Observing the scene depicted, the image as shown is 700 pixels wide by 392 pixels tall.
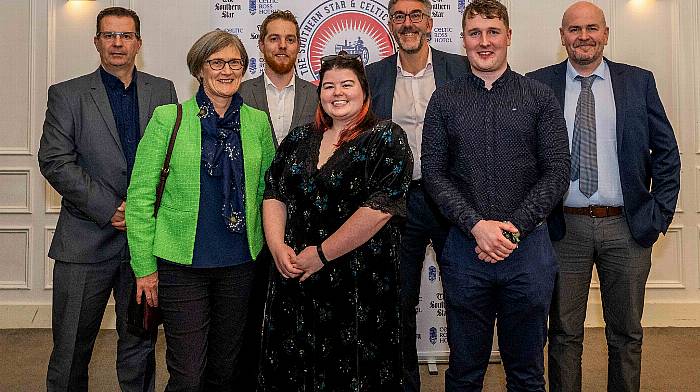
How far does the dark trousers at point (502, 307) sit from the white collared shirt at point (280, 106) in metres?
0.94

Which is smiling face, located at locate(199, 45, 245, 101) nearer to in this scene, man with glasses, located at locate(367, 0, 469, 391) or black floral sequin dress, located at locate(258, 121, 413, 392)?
black floral sequin dress, located at locate(258, 121, 413, 392)

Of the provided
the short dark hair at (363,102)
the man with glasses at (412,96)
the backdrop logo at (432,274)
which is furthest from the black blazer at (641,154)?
the backdrop logo at (432,274)

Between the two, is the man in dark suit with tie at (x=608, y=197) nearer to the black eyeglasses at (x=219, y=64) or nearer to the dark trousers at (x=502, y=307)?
the dark trousers at (x=502, y=307)

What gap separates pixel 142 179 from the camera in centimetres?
225

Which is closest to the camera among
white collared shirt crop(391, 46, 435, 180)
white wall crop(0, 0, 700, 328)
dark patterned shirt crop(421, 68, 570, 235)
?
dark patterned shirt crop(421, 68, 570, 235)

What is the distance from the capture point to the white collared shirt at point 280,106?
9.48 ft

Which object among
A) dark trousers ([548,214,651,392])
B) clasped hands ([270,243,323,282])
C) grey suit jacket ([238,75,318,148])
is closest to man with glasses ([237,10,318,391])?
grey suit jacket ([238,75,318,148])

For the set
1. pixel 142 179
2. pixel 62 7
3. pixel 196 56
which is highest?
pixel 62 7

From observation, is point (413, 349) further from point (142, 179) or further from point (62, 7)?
point (62, 7)

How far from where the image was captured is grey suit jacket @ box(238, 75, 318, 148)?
282 cm

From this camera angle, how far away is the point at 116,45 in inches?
108

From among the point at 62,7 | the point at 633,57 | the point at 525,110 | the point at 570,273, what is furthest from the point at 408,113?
the point at 62,7

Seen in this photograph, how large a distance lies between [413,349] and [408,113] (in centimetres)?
110

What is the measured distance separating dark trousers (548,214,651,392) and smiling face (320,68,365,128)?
1163mm
